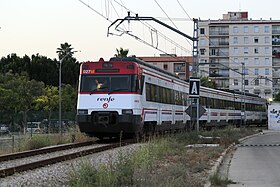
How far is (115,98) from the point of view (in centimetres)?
2331

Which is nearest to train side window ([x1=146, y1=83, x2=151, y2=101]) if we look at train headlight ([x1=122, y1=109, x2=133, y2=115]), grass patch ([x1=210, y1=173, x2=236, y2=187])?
train headlight ([x1=122, y1=109, x2=133, y2=115])

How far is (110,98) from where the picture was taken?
23344 millimetres

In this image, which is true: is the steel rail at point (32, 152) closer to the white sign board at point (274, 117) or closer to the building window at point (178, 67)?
the white sign board at point (274, 117)

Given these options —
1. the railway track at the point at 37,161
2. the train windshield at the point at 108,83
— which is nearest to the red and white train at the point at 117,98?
the train windshield at the point at 108,83

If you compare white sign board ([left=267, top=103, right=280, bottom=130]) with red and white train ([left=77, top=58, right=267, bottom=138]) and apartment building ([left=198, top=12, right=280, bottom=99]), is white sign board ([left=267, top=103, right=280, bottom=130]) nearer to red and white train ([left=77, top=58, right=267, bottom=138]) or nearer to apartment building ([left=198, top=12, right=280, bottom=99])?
red and white train ([left=77, top=58, right=267, bottom=138])

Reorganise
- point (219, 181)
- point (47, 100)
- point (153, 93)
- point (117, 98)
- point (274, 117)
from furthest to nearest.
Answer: point (47, 100) < point (274, 117) < point (153, 93) < point (117, 98) < point (219, 181)

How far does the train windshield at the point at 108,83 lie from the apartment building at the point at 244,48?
322 ft

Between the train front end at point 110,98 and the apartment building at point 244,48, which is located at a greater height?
the apartment building at point 244,48

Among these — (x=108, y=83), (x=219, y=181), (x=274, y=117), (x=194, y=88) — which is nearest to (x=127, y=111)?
(x=108, y=83)

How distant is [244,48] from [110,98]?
335 feet

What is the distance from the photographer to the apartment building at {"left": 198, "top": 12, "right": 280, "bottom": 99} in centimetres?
12112

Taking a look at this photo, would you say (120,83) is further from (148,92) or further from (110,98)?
(148,92)

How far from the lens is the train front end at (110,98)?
23.1 meters

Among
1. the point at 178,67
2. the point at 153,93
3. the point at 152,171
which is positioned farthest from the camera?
the point at 178,67
